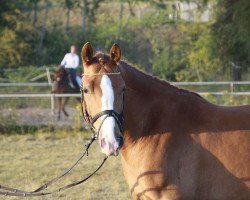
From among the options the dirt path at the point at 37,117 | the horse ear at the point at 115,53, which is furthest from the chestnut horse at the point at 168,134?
the dirt path at the point at 37,117

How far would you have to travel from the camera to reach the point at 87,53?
5.27m

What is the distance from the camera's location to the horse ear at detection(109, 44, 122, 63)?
531 centimetres

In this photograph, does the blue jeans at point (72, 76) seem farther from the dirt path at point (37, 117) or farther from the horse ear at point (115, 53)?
the horse ear at point (115, 53)

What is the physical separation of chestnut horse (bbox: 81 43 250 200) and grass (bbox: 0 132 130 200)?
324cm

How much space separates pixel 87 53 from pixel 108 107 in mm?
479

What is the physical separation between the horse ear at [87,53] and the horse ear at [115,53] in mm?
159

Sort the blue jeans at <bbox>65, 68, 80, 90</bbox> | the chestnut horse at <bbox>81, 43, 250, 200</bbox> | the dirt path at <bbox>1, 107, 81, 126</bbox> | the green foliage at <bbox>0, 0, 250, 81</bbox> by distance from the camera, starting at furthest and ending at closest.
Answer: the green foliage at <bbox>0, 0, 250, 81</bbox>, the blue jeans at <bbox>65, 68, 80, 90</bbox>, the dirt path at <bbox>1, 107, 81, 126</bbox>, the chestnut horse at <bbox>81, 43, 250, 200</bbox>

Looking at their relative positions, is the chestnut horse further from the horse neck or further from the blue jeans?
the blue jeans

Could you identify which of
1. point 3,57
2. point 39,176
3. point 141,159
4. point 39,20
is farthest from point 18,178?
point 39,20

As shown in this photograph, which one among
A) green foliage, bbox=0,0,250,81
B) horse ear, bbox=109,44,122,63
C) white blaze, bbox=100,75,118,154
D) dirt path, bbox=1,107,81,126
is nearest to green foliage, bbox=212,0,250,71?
green foliage, bbox=0,0,250,81

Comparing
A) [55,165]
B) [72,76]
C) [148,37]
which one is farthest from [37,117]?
[148,37]

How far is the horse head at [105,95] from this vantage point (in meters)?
4.97

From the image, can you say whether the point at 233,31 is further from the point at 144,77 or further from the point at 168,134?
the point at 168,134

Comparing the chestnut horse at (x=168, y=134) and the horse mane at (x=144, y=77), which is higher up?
the horse mane at (x=144, y=77)
